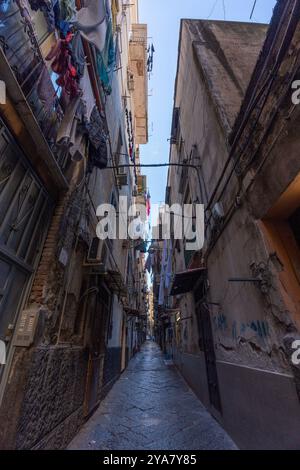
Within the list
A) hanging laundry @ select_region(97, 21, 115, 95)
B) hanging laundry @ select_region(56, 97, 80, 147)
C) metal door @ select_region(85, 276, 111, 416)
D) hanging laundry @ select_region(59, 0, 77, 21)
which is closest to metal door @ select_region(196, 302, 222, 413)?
metal door @ select_region(85, 276, 111, 416)

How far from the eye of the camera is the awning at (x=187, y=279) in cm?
544

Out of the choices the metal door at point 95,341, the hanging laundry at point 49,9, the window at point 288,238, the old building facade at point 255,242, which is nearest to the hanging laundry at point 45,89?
the hanging laundry at point 49,9

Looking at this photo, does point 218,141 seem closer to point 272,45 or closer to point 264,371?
point 272,45

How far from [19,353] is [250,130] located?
4171 mm

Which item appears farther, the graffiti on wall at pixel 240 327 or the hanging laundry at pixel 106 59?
the hanging laundry at pixel 106 59

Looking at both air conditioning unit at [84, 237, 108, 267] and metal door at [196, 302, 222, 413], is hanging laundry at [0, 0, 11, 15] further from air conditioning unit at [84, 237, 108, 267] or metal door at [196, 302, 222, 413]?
metal door at [196, 302, 222, 413]

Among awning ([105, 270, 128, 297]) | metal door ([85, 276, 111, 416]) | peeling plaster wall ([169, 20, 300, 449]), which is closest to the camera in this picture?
peeling plaster wall ([169, 20, 300, 449])

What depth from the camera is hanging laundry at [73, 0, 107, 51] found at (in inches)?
147

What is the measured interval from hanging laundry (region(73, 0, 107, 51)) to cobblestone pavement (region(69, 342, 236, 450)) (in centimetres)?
711

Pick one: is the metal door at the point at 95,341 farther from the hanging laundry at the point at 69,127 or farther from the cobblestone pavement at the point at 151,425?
the hanging laundry at the point at 69,127

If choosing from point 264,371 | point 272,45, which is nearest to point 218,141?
point 272,45

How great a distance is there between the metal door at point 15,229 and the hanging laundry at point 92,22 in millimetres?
2786

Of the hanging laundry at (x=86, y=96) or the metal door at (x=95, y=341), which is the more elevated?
the hanging laundry at (x=86, y=96)

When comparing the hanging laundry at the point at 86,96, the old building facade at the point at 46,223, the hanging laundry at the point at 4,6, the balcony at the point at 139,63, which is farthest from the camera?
the balcony at the point at 139,63
